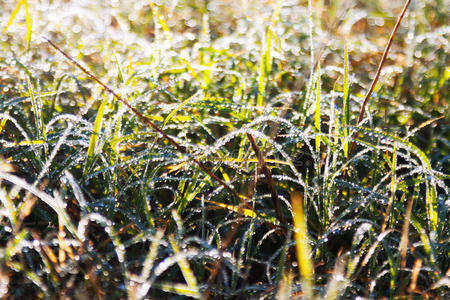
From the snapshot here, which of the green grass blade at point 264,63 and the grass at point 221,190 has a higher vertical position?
the green grass blade at point 264,63

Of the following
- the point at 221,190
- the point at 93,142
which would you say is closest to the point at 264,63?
the point at 221,190

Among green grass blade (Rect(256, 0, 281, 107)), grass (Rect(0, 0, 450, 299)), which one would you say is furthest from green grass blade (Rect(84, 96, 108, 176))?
green grass blade (Rect(256, 0, 281, 107))

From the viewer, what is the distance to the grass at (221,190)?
85cm

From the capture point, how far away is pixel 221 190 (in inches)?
42.4

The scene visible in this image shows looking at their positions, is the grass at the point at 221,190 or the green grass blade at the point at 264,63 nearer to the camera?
the grass at the point at 221,190

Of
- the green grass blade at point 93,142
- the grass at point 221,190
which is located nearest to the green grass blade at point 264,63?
the grass at point 221,190

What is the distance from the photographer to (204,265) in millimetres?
928

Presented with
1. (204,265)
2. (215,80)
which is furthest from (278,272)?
(215,80)

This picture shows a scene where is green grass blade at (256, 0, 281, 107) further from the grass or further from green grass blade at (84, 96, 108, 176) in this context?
green grass blade at (84, 96, 108, 176)

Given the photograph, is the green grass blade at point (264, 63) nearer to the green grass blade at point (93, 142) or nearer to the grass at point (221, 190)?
the grass at point (221, 190)

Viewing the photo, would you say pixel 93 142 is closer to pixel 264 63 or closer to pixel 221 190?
pixel 221 190

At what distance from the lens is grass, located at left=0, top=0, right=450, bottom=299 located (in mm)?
853

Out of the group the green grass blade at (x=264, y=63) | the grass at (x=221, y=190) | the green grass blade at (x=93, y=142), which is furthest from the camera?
the green grass blade at (x=264, y=63)

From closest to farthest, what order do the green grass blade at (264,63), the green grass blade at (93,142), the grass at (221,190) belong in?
the grass at (221,190) → the green grass blade at (93,142) → the green grass blade at (264,63)
